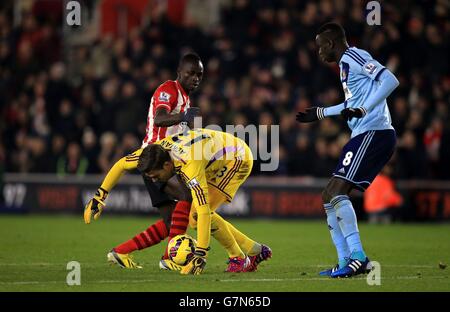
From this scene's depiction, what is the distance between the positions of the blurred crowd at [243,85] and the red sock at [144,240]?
32.6 ft

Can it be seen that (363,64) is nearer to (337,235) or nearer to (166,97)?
(337,235)

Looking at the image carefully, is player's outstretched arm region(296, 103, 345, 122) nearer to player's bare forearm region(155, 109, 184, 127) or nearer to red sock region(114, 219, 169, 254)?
player's bare forearm region(155, 109, 184, 127)

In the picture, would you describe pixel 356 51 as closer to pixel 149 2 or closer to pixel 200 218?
pixel 200 218

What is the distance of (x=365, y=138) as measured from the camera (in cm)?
980

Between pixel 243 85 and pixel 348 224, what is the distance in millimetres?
12523

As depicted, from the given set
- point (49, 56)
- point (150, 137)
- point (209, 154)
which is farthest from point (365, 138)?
point (49, 56)

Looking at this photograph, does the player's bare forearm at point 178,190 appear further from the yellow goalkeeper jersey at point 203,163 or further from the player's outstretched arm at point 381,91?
the player's outstretched arm at point 381,91

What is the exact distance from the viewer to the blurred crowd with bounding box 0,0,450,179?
20.6 metres

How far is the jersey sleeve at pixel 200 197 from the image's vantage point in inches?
384

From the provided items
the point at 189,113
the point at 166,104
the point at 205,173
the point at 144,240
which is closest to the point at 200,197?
the point at 205,173

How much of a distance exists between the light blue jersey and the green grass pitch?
1.53m

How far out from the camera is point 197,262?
387 inches

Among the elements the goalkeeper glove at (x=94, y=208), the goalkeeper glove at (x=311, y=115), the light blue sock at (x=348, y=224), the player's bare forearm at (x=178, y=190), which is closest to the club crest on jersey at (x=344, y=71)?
the goalkeeper glove at (x=311, y=115)
